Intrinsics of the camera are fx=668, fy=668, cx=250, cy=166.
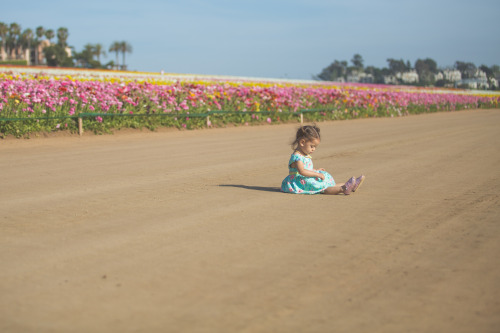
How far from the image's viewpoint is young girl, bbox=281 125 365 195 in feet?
26.0

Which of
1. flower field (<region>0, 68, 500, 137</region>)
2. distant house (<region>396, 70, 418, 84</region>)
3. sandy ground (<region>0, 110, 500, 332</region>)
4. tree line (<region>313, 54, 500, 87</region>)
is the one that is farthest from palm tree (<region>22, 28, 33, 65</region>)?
sandy ground (<region>0, 110, 500, 332</region>)

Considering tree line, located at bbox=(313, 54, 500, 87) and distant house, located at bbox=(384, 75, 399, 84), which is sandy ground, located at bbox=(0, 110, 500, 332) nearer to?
tree line, located at bbox=(313, 54, 500, 87)

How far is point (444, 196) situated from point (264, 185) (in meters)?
2.35

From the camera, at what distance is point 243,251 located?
5223 millimetres

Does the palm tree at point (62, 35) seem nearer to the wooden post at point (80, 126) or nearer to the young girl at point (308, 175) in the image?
the wooden post at point (80, 126)

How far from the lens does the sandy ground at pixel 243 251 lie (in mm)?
3855

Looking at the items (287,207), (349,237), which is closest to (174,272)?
(349,237)

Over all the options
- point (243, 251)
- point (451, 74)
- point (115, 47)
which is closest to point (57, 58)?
point (115, 47)

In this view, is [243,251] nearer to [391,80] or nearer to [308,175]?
[308,175]

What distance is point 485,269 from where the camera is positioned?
4.77 metres

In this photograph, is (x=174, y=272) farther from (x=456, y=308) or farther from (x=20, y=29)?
(x=20, y=29)

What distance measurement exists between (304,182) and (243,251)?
302cm

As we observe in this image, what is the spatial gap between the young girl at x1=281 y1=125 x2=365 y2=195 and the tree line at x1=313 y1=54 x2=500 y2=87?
37.4 m

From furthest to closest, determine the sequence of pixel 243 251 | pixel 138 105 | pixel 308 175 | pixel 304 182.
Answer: pixel 138 105
pixel 304 182
pixel 308 175
pixel 243 251
